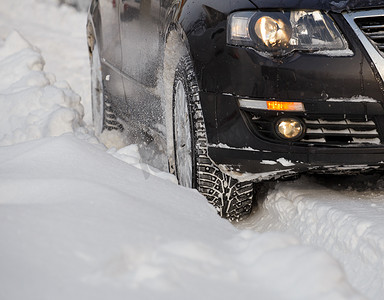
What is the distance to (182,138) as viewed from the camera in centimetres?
419

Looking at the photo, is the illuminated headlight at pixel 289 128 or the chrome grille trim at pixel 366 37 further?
the illuminated headlight at pixel 289 128

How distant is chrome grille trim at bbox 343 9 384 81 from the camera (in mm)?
3578

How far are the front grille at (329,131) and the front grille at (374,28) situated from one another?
1.21ft

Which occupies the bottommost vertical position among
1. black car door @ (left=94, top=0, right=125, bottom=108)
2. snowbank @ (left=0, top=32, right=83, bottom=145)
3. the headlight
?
snowbank @ (left=0, top=32, right=83, bottom=145)

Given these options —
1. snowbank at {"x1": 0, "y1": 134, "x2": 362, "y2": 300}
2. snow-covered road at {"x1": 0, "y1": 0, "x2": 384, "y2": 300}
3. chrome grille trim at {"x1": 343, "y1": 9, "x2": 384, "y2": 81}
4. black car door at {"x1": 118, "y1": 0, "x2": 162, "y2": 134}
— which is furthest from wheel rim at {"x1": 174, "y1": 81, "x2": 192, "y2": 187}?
snowbank at {"x1": 0, "y1": 134, "x2": 362, "y2": 300}

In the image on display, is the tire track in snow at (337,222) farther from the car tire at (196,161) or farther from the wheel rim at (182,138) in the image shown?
the wheel rim at (182,138)

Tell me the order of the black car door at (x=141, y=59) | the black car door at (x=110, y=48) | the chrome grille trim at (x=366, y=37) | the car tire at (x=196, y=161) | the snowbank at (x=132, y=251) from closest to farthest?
the snowbank at (x=132, y=251) < the chrome grille trim at (x=366, y=37) < the car tire at (x=196, y=161) < the black car door at (x=141, y=59) < the black car door at (x=110, y=48)

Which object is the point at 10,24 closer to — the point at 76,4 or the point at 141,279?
the point at 76,4

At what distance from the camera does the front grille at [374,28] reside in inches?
142

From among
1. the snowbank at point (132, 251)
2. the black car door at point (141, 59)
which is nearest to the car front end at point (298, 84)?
the black car door at point (141, 59)

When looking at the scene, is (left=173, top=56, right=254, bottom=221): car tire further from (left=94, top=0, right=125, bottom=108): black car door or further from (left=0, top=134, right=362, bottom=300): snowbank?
(left=0, top=134, right=362, bottom=300): snowbank

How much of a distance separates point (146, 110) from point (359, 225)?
1.97 meters

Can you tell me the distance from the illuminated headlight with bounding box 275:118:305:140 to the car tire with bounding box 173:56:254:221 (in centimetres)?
40

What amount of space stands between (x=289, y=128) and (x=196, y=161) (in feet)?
1.75
